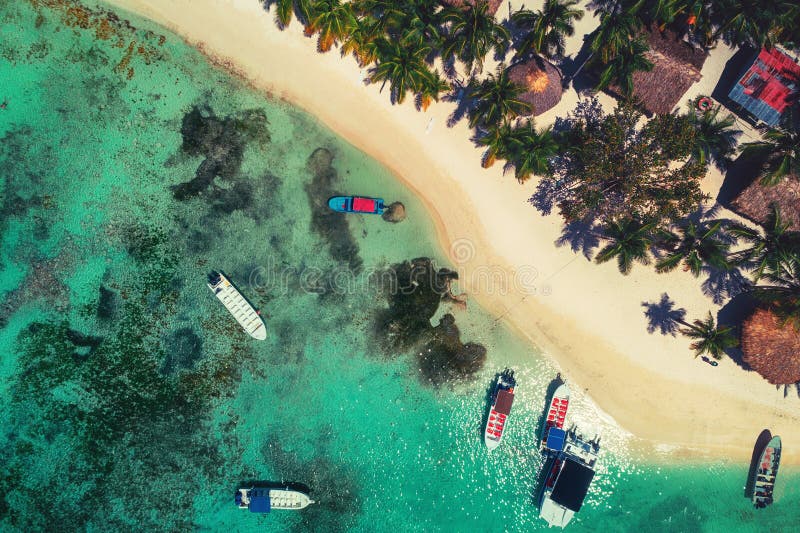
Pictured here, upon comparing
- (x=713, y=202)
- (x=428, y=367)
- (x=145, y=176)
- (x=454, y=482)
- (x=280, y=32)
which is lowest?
(x=454, y=482)

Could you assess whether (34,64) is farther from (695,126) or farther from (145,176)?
(695,126)

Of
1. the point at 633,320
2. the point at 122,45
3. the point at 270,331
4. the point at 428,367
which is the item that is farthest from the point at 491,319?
the point at 122,45

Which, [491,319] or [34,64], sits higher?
[34,64]

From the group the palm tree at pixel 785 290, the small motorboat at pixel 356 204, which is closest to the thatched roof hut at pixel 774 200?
the palm tree at pixel 785 290

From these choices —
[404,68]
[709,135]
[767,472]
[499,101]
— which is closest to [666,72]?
[709,135]

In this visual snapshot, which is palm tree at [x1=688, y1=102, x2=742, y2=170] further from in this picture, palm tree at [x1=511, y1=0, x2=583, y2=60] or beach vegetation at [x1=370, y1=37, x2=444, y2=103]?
beach vegetation at [x1=370, y1=37, x2=444, y2=103]

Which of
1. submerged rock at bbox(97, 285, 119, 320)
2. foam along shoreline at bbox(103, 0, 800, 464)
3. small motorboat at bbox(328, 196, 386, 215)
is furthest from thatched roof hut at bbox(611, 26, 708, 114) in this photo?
submerged rock at bbox(97, 285, 119, 320)

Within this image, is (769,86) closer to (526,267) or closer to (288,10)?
(526,267)

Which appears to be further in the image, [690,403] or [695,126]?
[690,403]
